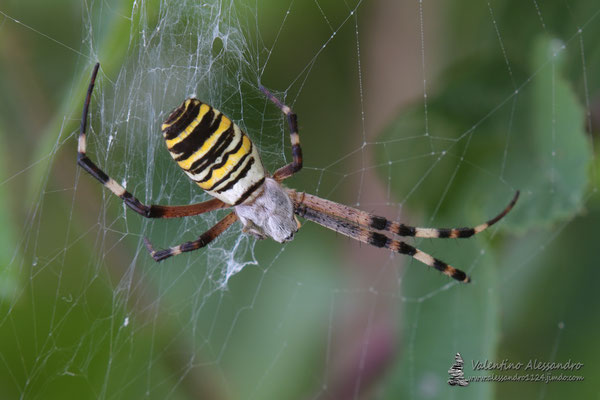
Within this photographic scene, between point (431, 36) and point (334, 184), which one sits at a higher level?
point (431, 36)

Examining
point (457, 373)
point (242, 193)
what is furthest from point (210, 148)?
point (457, 373)

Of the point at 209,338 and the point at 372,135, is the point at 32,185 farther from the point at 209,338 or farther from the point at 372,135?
the point at 372,135

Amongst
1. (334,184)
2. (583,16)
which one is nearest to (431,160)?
(334,184)

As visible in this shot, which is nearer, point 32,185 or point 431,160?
point 32,185

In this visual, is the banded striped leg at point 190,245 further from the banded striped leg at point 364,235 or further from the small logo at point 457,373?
the small logo at point 457,373

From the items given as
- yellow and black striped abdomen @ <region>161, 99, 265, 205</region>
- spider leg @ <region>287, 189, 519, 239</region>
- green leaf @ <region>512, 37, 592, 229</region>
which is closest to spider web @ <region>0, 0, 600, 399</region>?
green leaf @ <region>512, 37, 592, 229</region>

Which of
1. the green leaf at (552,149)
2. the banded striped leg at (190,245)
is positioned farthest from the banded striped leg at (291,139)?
the green leaf at (552,149)

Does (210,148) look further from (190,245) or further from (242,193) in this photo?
(190,245)

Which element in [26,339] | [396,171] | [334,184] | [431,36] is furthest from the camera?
[334,184]
